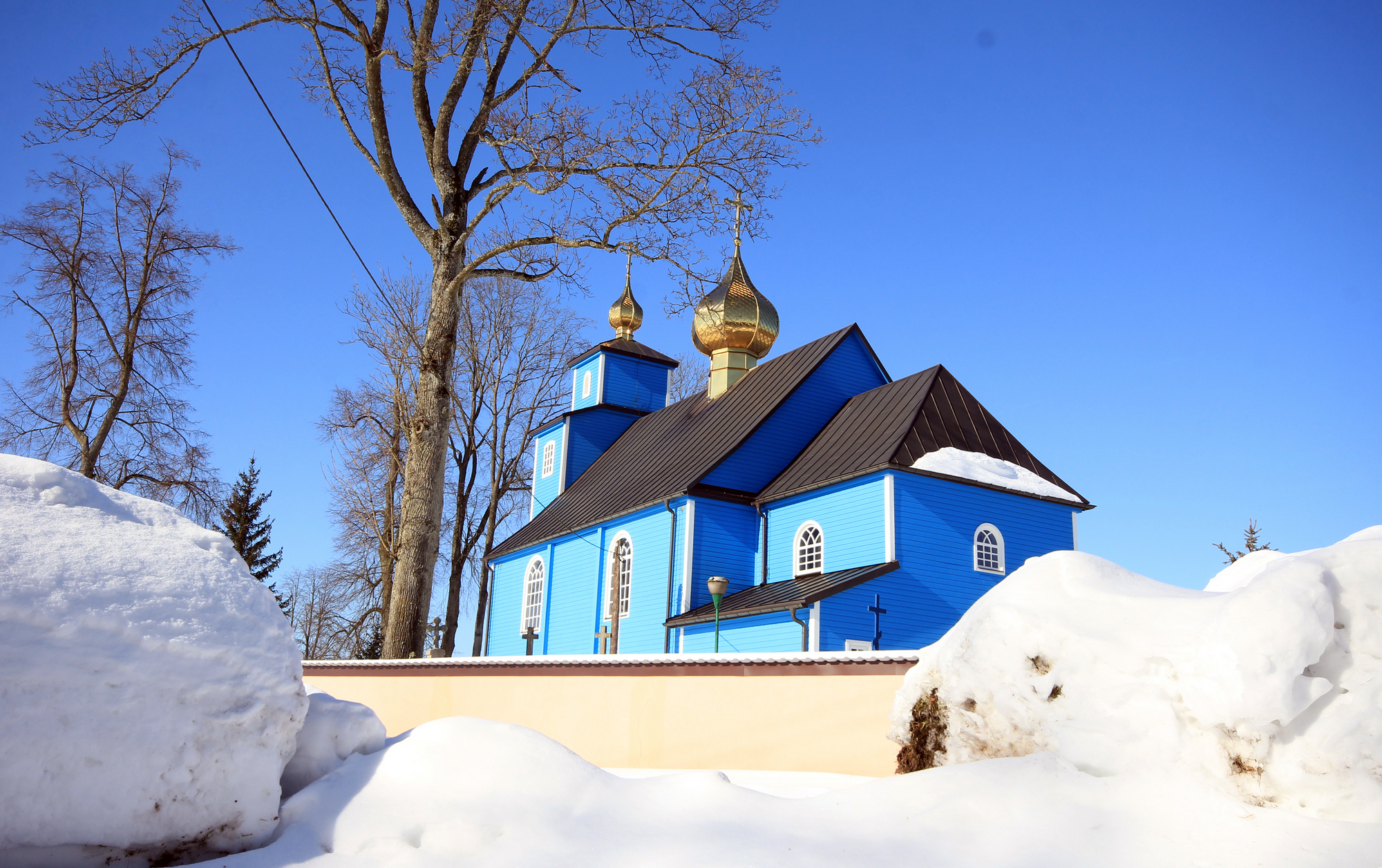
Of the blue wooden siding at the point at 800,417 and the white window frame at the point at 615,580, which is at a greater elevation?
the blue wooden siding at the point at 800,417

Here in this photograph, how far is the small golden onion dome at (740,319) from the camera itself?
23281 mm

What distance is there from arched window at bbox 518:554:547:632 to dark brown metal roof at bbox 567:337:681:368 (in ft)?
24.9

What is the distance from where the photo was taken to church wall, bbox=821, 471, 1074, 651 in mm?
14797

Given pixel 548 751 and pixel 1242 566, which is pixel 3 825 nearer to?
pixel 548 751

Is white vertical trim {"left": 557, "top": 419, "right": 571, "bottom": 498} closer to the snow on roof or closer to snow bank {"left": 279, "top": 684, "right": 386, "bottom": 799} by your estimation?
the snow on roof

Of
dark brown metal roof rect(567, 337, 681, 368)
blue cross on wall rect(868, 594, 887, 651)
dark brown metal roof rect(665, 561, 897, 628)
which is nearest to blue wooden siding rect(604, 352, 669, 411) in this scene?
dark brown metal roof rect(567, 337, 681, 368)

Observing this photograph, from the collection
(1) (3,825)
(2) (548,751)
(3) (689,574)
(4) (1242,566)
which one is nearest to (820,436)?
(3) (689,574)

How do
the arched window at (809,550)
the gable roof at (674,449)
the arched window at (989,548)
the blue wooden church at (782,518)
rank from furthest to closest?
the gable roof at (674,449)
the arched window at (809,550)
the arched window at (989,548)
the blue wooden church at (782,518)

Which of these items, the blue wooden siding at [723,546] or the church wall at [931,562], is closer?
the church wall at [931,562]

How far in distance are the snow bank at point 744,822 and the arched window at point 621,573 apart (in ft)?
52.6

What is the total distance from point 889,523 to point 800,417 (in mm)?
4682

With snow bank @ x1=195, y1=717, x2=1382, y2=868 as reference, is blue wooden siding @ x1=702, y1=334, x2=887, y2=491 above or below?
above

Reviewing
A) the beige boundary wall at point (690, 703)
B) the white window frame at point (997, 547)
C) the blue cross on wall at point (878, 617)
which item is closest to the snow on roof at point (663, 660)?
the beige boundary wall at point (690, 703)

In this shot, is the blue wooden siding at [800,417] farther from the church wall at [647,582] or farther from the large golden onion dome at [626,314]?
the large golden onion dome at [626,314]
